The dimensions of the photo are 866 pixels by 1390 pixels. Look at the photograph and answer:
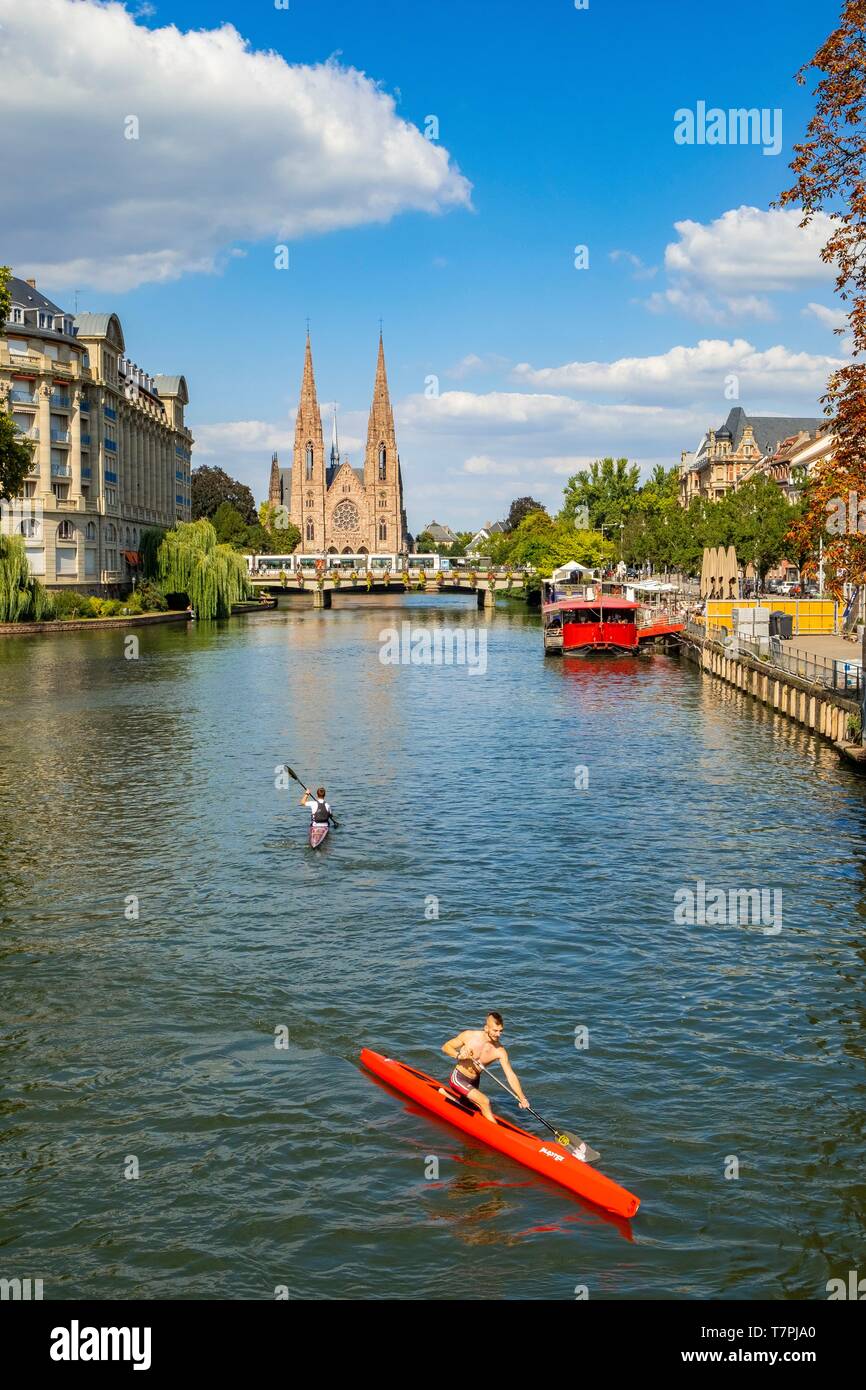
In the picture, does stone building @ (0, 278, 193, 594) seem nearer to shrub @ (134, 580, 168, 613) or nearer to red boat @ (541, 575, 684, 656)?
shrub @ (134, 580, 168, 613)

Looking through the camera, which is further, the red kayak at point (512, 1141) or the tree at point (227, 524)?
the tree at point (227, 524)

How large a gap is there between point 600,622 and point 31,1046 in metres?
72.9

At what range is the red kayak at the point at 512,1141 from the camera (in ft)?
48.9

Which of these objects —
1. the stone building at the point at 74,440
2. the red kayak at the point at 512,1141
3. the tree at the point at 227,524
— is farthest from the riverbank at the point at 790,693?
the tree at the point at 227,524

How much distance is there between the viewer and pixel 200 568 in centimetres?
11994

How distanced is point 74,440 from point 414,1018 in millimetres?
99783

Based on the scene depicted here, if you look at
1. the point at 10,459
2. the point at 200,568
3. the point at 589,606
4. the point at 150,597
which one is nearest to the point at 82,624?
the point at 150,597

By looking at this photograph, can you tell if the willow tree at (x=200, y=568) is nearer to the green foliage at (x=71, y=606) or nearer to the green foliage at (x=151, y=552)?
the green foliage at (x=151, y=552)

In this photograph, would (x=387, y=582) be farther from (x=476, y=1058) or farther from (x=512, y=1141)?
(x=512, y=1141)

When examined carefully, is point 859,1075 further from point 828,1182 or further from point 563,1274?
point 563,1274

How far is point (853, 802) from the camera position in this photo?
3734 cm

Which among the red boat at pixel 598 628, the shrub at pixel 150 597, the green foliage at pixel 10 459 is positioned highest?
the green foliage at pixel 10 459

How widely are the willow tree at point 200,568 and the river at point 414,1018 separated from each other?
248ft
